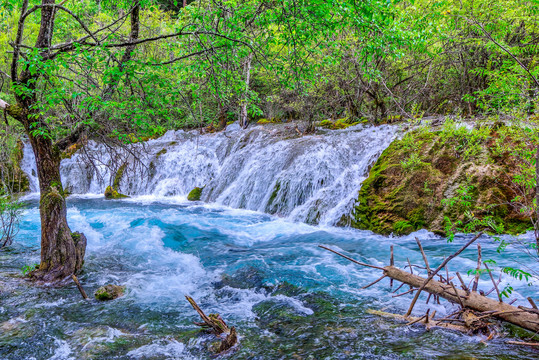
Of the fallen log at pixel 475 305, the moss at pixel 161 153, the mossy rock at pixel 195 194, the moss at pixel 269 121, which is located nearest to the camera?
the fallen log at pixel 475 305

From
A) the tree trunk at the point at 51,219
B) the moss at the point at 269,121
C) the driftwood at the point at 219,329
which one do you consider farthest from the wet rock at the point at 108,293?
the moss at the point at 269,121

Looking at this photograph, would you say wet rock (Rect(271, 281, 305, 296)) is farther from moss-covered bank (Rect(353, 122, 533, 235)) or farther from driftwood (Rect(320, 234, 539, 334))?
moss-covered bank (Rect(353, 122, 533, 235))

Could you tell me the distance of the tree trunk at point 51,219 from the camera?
189 inches

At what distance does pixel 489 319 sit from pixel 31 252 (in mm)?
8549

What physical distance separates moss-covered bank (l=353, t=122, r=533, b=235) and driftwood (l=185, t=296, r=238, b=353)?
532cm

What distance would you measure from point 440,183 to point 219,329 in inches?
252

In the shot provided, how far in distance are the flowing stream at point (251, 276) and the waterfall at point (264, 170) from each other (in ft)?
0.19

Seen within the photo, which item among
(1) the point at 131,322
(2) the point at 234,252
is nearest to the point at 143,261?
(2) the point at 234,252

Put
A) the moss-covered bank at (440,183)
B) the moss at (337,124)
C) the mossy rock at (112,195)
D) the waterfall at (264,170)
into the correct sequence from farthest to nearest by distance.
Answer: the moss at (337,124), the mossy rock at (112,195), the waterfall at (264,170), the moss-covered bank at (440,183)

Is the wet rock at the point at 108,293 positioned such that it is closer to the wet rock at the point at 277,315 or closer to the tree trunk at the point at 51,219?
the tree trunk at the point at 51,219

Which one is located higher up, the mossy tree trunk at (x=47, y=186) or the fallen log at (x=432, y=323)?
the mossy tree trunk at (x=47, y=186)

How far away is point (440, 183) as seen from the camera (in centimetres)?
764

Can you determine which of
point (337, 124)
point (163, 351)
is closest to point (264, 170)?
Answer: point (337, 124)

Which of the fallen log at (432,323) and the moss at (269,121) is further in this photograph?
the moss at (269,121)
